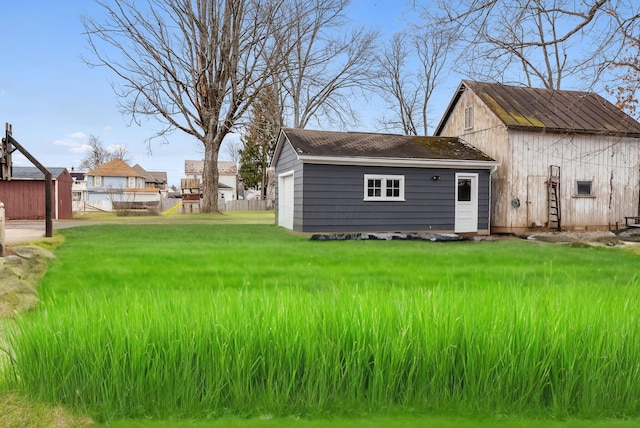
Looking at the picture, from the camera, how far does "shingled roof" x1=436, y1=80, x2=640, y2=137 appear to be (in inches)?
631

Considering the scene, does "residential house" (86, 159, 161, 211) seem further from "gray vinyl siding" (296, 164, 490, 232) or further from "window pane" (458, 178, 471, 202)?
"window pane" (458, 178, 471, 202)

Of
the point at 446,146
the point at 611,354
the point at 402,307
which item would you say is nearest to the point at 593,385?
the point at 611,354

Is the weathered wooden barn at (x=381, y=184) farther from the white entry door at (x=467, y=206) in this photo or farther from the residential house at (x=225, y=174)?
the residential house at (x=225, y=174)

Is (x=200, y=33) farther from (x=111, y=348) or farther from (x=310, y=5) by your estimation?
(x=111, y=348)

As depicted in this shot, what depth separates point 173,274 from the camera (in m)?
6.86

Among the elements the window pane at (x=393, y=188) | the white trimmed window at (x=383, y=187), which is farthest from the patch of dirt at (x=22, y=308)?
the window pane at (x=393, y=188)

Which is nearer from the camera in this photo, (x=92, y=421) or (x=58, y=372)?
(x=92, y=421)

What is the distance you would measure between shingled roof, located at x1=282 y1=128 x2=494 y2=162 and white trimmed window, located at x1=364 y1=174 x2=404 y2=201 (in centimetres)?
75

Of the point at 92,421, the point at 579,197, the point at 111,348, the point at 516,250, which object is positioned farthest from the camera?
the point at 579,197

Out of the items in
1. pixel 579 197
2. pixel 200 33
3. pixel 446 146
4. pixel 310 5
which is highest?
pixel 310 5

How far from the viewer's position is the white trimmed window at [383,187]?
48.7 feet

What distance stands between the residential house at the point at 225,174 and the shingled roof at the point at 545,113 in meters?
48.5

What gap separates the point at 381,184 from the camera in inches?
590

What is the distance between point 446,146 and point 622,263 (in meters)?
8.93
